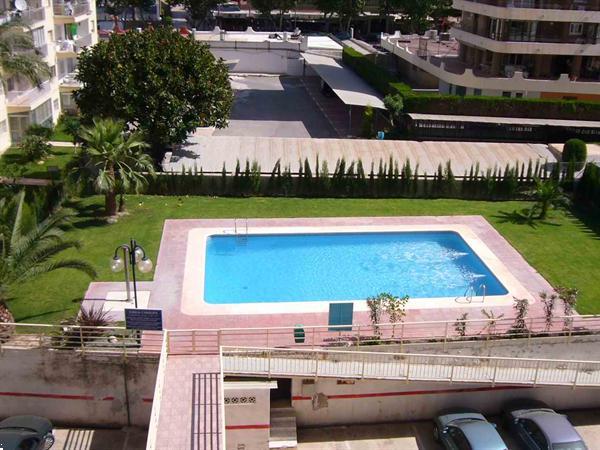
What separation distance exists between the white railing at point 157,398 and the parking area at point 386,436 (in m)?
4.69

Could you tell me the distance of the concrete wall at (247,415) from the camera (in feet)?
68.1

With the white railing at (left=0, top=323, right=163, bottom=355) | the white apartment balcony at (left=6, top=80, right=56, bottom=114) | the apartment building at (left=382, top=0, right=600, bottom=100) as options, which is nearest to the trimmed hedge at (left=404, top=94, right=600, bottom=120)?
the apartment building at (left=382, top=0, right=600, bottom=100)

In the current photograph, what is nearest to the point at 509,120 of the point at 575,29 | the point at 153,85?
the point at 575,29

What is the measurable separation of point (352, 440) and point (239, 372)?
162 inches

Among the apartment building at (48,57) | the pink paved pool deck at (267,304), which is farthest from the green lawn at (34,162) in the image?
the pink paved pool deck at (267,304)

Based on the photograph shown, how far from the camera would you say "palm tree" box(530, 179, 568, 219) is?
109 ft

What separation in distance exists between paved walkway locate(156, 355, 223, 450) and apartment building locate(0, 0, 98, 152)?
68.0 feet

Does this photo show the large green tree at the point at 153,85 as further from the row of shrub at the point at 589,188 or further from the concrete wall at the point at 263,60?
the concrete wall at the point at 263,60

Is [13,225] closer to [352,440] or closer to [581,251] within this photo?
[352,440]

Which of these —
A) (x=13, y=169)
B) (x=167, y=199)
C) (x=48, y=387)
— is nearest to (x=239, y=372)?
(x=48, y=387)

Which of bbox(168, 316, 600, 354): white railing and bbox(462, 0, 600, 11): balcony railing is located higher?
bbox(462, 0, 600, 11): balcony railing

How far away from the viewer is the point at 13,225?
23.2 meters

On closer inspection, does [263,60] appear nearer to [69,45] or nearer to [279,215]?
[69,45]

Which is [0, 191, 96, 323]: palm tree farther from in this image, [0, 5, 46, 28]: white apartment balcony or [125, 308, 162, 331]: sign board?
[0, 5, 46, 28]: white apartment balcony
